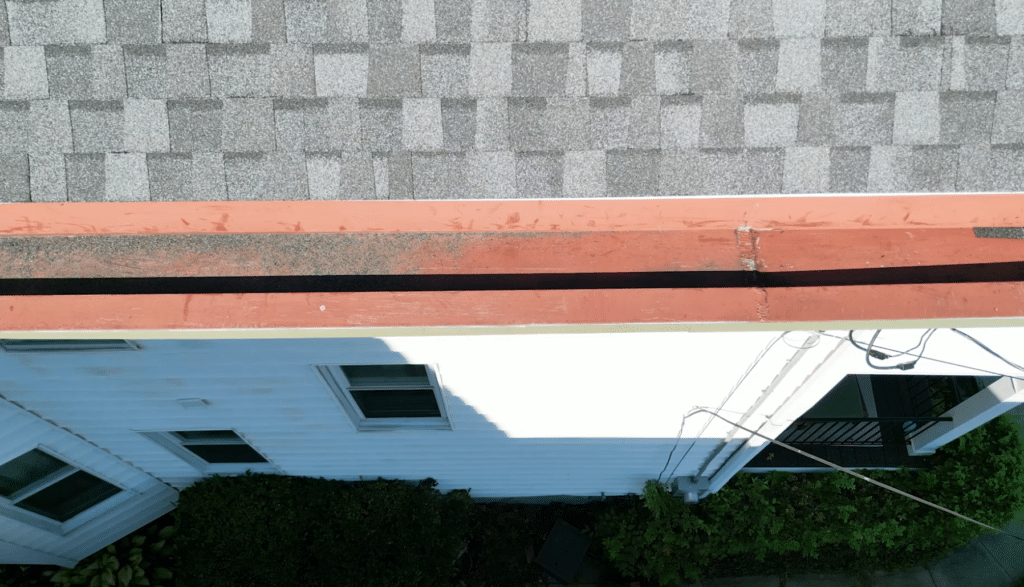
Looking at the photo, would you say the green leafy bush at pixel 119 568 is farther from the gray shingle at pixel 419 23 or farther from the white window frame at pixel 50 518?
the gray shingle at pixel 419 23

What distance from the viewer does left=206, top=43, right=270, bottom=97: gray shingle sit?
10.3 ft

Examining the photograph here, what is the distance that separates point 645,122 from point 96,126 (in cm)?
301

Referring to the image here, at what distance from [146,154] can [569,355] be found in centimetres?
315

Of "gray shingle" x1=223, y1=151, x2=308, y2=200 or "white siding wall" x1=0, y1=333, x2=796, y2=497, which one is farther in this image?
"white siding wall" x1=0, y1=333, x2=796, y2=497

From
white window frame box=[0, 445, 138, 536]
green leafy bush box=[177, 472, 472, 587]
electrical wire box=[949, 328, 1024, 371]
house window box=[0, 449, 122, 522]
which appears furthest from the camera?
green leafy bush box=[177, 472, 472, 587]

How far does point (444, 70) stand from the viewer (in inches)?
124

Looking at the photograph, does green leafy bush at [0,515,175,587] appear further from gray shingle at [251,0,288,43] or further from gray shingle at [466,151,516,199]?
gray shingle at [466,151,516,199]

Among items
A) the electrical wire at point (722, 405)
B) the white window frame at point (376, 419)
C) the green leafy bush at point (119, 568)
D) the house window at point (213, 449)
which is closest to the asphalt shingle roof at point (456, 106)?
the electrical wire at point (722, 405)

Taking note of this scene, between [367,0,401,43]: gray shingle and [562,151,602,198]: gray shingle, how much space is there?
1.16m

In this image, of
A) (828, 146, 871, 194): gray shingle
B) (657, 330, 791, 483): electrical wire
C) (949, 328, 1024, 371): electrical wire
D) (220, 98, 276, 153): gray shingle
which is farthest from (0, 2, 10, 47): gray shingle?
(949, 328, 1024, 371): electrical wire

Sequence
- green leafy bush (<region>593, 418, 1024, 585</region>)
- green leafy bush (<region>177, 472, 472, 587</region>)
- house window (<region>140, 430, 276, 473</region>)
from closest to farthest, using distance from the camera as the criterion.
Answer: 1. house window (<region>140, 430, 276, 473</region>)
2. green leafy bush (<region>177, 472, 472, 587</region>)
3. green leafy bush (<region>593, 418, 1024, 585</region>)

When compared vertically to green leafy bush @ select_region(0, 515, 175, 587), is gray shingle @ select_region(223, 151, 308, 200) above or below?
above

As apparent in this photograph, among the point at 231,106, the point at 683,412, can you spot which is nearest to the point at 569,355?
the point at 683,412

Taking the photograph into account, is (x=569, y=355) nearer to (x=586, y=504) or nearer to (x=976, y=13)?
(x=976, y=13)
